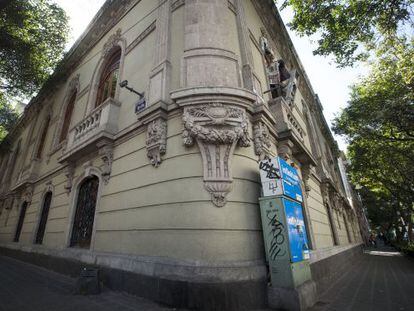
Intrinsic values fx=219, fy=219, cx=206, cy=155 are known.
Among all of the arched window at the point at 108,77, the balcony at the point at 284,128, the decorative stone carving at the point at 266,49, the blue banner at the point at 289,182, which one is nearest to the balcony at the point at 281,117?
the balcony at the point at 284,128

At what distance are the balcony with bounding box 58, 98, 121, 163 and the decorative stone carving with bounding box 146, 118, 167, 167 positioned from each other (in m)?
2.17

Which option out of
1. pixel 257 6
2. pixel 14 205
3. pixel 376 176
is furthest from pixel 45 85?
pixel 376 176

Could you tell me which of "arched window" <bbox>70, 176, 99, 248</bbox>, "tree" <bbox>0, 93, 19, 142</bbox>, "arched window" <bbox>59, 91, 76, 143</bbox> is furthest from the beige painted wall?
"tree" <bbox>0, 93, 19, 142</bbox>

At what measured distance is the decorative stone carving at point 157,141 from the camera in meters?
5.26

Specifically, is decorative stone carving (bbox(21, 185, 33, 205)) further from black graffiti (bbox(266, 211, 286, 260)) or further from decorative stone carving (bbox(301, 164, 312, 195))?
decorative stone carving (bbox(301, 164, 312, 195))

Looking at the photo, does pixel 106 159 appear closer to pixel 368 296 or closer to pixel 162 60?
pixel 162 60

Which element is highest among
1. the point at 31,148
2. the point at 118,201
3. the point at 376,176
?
the point at 31,148

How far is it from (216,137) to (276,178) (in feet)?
5.14

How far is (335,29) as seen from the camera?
6.93m

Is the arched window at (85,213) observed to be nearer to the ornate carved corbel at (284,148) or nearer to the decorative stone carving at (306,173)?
the ornate carved corbel at (284,148)

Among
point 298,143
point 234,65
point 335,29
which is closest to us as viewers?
point 234,65

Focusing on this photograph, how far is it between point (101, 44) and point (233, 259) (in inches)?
461

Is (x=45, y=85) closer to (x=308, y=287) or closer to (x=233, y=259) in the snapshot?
(x=233, y=259)

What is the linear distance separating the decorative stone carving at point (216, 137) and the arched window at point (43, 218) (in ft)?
30.9
